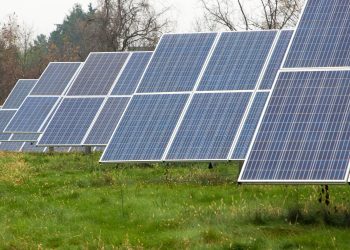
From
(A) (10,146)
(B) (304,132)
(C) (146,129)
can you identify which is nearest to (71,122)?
(C) (146,129)

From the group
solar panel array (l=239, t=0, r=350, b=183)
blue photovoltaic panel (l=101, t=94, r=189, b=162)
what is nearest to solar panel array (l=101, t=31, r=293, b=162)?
A: blue photovoltaic panel (l=101, t=94, r=189, b=162)

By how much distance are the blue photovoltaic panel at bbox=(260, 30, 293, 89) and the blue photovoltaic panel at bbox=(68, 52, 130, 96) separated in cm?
856

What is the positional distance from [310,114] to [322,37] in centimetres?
209

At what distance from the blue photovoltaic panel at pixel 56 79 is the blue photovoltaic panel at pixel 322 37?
21.6 m

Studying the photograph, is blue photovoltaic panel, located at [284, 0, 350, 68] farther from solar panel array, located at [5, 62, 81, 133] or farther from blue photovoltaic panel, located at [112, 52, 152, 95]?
solar panel array, located at [5, 62, 81, 133]

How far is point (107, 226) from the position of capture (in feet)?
56.0

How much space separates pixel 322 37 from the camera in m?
17.5

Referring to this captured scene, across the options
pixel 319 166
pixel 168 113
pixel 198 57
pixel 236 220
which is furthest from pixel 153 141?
pixel 319 166

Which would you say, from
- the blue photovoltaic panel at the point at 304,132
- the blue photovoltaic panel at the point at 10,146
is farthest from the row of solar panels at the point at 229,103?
the blue photovoltaic panel at the point at 10,146

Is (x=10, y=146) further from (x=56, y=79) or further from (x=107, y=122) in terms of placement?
(x=107, y=122)

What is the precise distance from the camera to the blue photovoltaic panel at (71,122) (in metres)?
30.0

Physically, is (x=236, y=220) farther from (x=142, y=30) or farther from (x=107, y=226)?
(x=142, y=30)

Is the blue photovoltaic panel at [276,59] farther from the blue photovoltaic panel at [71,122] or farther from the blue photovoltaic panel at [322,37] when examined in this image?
the blue photovoltaic panel at [71,122]

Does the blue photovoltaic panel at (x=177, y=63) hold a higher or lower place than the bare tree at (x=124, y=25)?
lower
